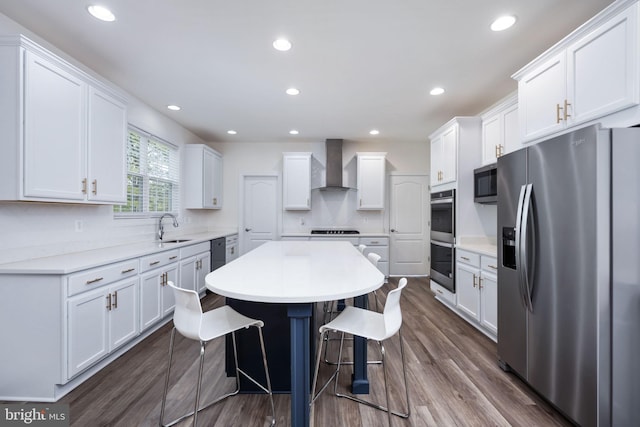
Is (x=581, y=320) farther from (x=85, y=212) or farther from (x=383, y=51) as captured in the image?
(x=85, y=212)

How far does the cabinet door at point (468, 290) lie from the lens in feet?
9.54

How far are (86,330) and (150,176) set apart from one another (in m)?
2.35

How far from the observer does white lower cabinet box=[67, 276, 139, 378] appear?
1.88 meters

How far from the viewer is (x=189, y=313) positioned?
1426mm

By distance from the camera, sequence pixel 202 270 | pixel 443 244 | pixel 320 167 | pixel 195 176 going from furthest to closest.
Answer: pixel 320 167
pixel 195 176
pixel 202 270
pixel 443 244

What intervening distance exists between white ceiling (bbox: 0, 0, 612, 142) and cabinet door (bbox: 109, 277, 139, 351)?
2033 millimetres

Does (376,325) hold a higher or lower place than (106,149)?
lower

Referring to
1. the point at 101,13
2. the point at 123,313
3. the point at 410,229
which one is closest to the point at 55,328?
the point at 123,313

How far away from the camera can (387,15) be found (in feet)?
6.42

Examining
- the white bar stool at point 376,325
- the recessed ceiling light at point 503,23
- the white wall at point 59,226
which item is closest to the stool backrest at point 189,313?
the white bar stool at point 376,325

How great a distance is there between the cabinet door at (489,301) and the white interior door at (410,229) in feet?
8.58

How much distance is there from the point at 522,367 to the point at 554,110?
6.05 ft

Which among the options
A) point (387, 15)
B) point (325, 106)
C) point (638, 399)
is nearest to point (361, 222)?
point (325, 106)

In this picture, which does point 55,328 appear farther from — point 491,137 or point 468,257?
point 491,137
